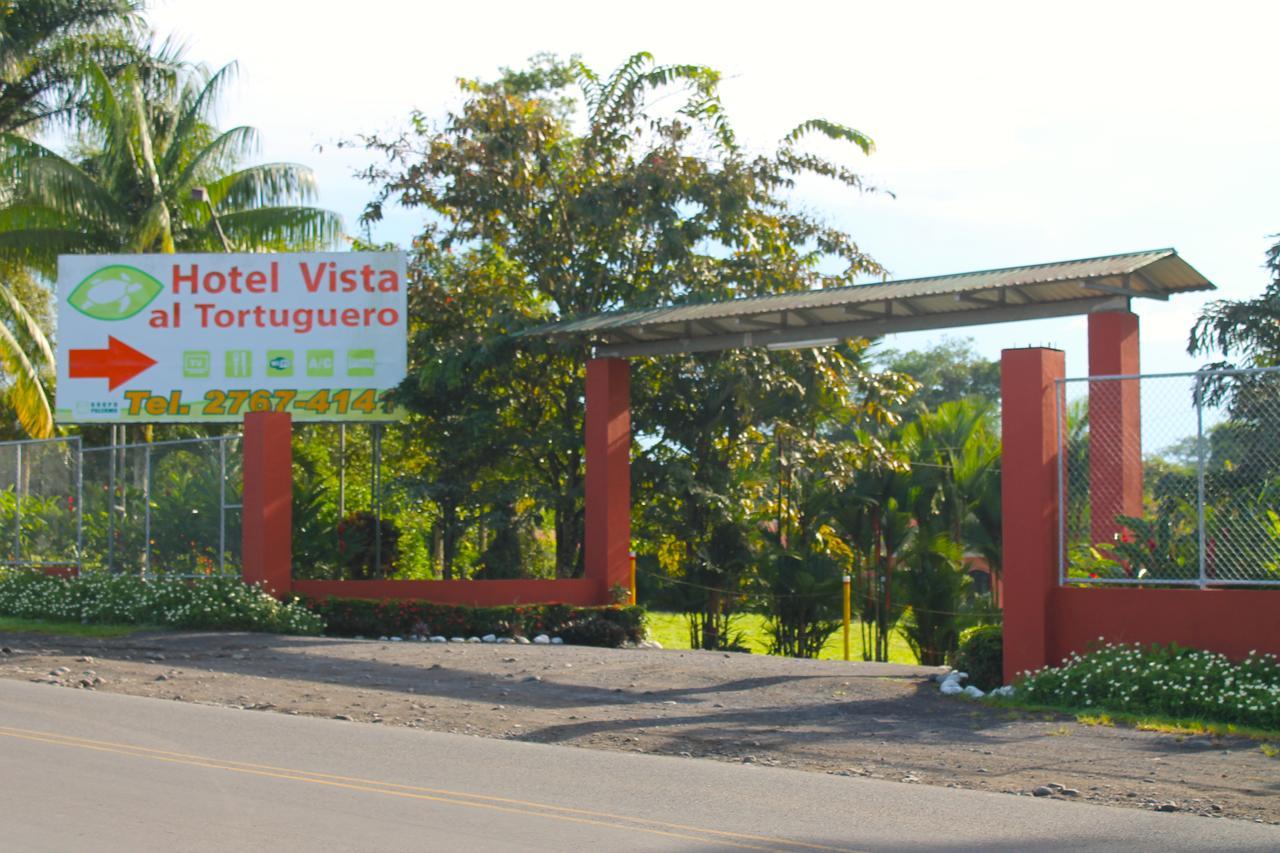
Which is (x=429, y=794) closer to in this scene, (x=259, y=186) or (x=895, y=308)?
(x=895, y=308)

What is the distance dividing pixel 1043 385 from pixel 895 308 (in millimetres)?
3381

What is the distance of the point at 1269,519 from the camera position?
478 inches

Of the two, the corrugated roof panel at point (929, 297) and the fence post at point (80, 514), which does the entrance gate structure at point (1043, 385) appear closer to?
the corrugated roof panel at point (929, 297)

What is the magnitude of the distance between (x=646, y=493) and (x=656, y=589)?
7.58m

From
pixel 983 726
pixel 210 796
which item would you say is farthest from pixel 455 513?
pixel 210 796

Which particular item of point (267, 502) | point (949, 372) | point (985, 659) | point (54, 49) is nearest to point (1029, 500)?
point (985, 659)

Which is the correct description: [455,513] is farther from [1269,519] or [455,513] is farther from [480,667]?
[1269,519]

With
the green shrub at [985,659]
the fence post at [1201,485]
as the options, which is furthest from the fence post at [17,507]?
the fence post at [1201,485]

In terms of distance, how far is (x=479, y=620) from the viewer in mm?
19391

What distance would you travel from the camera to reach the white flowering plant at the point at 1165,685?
36.7 ft

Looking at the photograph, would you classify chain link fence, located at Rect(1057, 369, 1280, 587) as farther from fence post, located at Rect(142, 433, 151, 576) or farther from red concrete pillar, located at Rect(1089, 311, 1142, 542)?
fence post, located at Rect(142, 433, 151, 576)

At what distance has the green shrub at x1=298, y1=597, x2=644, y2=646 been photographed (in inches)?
759

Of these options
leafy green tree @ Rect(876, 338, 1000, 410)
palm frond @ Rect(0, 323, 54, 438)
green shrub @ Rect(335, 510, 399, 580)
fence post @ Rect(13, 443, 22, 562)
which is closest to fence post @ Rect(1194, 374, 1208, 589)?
green shrub @ Rect(335, 510, 399, 580)

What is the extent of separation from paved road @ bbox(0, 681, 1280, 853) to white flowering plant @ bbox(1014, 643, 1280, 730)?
3374 millimetres
